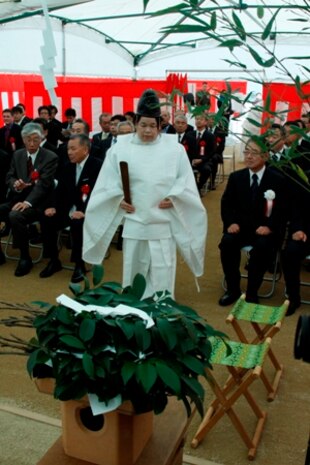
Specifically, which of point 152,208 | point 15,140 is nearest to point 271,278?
point 152,208

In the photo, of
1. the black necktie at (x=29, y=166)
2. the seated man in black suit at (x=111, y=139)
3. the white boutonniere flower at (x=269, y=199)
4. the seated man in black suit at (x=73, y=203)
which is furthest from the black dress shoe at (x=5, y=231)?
the white boutonniere flower at (x=269, y=199)

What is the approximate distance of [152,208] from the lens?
3.33m

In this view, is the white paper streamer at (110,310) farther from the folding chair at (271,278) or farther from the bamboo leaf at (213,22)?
the folding chair at (271,278)

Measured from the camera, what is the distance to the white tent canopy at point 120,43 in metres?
10.8

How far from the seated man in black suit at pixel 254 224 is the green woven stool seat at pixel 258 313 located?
3.78 feet

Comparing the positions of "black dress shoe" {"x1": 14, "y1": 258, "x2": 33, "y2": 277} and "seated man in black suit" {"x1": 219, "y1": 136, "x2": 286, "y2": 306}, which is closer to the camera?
"seated man in black suit" {"x1": 219, "y1": 136, "x2": 286, "y2": 306}

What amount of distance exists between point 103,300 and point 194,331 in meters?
0.30

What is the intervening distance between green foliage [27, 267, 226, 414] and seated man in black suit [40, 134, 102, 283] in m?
3.13

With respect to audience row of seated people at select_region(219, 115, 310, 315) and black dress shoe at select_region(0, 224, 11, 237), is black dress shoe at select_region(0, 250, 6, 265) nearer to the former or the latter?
black dress shoe at select_region(0, 224, 11, 237)

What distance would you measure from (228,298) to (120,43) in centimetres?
1172

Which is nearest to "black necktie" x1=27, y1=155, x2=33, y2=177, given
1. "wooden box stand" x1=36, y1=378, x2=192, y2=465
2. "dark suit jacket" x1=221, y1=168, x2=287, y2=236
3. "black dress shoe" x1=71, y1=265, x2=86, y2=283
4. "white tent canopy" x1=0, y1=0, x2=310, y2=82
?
"black dress shoe" x1=71, y1=265, x2=86, y2=283

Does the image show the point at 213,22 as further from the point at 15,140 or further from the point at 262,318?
the point at 15,140

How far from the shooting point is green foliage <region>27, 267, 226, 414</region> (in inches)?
55.6

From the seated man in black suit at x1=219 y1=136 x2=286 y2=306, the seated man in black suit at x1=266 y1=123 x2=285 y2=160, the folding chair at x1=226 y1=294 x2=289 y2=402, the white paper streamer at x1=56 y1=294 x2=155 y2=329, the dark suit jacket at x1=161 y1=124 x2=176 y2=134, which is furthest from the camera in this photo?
the dark suit jacket at x1=161 y1=124 x2=176 y2=134
